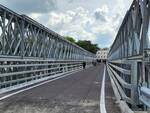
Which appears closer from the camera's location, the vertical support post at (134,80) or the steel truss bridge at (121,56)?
the steel truss bridge at (121,56)

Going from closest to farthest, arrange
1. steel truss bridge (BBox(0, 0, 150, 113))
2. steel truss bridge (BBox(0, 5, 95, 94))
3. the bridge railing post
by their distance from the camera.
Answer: steel truss bridge (BBox(0, 0, 150, 113))
the bridge railing post
steel truss bridge (BBox(0, 5, 95, 94))

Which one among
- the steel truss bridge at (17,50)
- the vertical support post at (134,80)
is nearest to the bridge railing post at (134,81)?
the vertical support post at (134,80)

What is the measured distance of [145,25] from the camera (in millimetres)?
7836

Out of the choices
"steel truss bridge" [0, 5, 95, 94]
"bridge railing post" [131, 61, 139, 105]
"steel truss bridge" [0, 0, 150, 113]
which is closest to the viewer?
"steel truss bridge" [0, 0, 150, 113]

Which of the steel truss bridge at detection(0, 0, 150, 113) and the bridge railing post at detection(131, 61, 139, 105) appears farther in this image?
the bridge railing post at detection(131, 61, 139, 105)

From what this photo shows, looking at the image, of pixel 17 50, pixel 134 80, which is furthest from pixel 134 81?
pixel 17 50

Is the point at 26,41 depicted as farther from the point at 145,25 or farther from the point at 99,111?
the point at 145,25

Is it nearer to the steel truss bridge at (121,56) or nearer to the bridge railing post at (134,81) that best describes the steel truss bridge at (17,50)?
the steel truss bridge at (121,56)

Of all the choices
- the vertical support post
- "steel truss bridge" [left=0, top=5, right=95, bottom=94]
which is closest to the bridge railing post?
the vertical support post

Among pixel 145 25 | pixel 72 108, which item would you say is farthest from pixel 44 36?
pixel 145 25

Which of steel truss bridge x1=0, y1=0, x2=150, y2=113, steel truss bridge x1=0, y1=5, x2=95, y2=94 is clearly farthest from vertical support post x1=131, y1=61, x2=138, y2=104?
steel truss bridge x1=0, y1=5, x2=95, y2=94

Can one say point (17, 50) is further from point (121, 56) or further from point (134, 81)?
point (134, 81)

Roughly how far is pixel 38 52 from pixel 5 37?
280 inches

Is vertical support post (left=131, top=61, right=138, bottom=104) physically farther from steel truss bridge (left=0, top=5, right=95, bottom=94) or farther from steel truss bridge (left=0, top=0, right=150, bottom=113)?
steel truss bridge (left=0, top=5, right=95, bottom=94)
